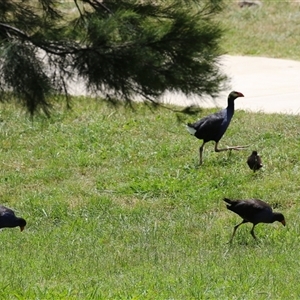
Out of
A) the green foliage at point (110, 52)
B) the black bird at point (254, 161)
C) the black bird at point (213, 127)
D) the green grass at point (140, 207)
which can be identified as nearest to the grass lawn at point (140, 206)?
the green grass at point (140, 207)

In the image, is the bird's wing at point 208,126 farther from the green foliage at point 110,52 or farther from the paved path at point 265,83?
the green foliage at point 110,52

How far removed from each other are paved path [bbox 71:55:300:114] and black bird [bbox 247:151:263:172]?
5.33ft

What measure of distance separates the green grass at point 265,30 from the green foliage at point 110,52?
9219 mm

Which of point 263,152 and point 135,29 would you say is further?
point 263,152

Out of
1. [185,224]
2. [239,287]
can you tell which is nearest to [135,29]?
[239,287]

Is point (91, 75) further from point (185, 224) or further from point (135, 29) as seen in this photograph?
point (185, 224)

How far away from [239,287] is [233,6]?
1249 centimetres

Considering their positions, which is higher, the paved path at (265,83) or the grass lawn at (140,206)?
the paved path at (265,83)

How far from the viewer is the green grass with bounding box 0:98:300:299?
23.5 ft

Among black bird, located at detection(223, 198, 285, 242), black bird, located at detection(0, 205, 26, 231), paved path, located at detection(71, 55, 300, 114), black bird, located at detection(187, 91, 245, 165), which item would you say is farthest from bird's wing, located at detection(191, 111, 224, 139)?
black bird, located at detection(0, 205, 26, 231)

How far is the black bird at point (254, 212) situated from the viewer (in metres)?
8.39

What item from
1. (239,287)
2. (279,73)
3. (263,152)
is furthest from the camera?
(279,73)

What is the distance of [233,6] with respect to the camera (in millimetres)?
18891

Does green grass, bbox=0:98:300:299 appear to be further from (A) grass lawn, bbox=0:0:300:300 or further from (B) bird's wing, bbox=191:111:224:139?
(B) bird's wing, bbox=191:111:224:139
